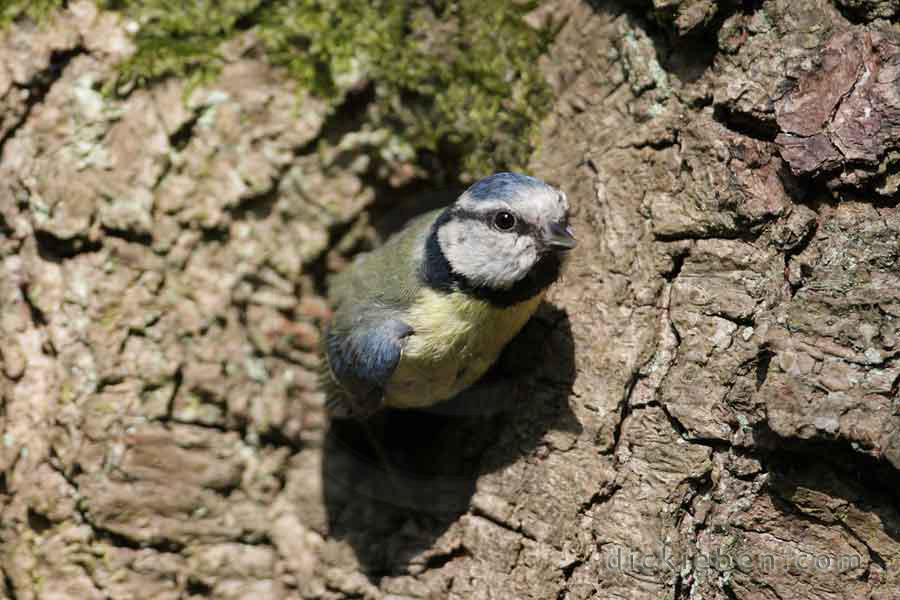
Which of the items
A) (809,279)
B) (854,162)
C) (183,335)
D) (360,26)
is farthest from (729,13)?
(183,335)

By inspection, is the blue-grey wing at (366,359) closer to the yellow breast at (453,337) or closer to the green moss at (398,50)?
the yellow breast at (453,337)

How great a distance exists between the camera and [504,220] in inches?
90.7

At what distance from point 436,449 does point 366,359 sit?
2.23 ft

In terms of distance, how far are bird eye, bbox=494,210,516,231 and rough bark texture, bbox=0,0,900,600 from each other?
1.06ft

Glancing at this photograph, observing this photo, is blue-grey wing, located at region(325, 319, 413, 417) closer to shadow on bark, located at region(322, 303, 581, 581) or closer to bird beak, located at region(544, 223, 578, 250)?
shadow on bark, located at region(322, 303, 581, 581)

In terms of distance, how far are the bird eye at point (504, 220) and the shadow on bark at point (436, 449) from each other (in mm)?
374

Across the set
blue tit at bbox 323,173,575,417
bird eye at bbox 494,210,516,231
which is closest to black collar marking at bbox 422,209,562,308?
blue tit at bbox 323,173,575,417

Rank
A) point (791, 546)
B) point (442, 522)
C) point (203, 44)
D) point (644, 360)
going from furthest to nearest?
point (203, 44)
point (442, 522)
point (644, 360)
point (791, 546)

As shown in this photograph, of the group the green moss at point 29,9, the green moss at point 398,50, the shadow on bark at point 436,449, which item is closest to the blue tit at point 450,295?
the shadow on bark at point 436,449

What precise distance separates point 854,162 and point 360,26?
1.77 metres

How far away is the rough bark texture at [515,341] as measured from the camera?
1946 millimetres

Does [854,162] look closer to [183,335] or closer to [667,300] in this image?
[667,300]

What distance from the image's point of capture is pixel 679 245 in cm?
225

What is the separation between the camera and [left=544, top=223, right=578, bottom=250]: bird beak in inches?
86.4
